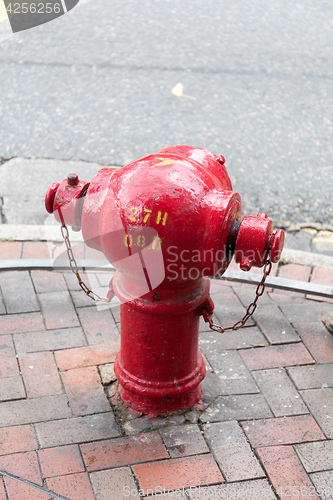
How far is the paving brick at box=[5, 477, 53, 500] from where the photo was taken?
2.14 meters

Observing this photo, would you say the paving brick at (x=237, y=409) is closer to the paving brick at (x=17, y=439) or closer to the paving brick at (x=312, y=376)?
the paving brick at (x=312, y=376)

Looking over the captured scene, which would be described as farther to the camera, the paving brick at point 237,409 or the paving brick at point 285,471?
the paving brick at point 237,409

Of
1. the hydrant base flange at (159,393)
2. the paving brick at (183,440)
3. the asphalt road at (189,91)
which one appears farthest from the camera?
the asphalt road at (189,91)

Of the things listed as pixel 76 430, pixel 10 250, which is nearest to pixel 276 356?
pixel 76 430

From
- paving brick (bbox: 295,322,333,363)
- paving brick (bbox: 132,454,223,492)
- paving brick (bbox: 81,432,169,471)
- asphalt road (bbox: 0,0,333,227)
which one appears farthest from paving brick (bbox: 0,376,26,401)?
asphalt road (bbox: 0,0,333,227)

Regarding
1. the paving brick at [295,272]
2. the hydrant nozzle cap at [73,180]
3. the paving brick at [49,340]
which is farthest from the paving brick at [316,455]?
the hydrant nozzle cap at [73,180]

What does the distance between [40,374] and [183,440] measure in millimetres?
778

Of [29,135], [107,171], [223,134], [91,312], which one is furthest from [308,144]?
[107,171]

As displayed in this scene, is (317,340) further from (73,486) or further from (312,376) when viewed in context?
(73,486)

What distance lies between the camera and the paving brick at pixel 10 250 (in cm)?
358

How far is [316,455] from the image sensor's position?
2.38m

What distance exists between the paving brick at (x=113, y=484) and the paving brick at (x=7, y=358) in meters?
0.73

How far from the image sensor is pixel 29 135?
16.7 feet

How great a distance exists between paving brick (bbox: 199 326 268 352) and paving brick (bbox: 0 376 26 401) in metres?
0.93
